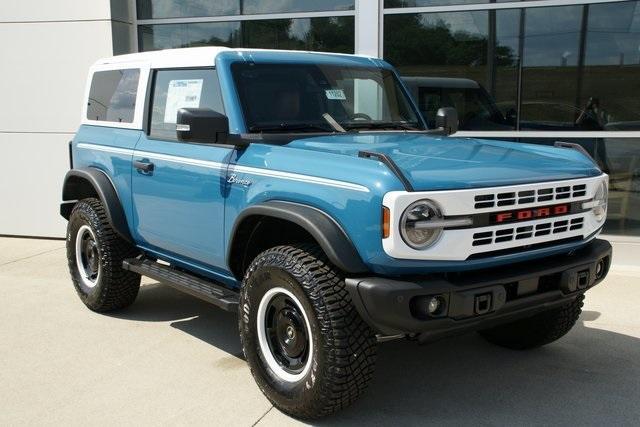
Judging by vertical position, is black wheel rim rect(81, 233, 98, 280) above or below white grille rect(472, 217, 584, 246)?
below

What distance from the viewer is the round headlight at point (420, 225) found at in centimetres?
299

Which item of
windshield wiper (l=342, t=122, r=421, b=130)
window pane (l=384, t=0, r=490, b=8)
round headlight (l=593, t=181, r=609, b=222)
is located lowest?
round headlight (l=593, t=181, r=609, b=222)

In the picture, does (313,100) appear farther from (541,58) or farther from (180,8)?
(180,8)

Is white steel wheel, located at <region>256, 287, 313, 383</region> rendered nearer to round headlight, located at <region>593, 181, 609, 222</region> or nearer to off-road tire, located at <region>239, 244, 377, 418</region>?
A: off-road tire, located at <region>239, 244, 377, 418</region>

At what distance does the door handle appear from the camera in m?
4.54

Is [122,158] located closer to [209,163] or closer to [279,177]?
[209,163]

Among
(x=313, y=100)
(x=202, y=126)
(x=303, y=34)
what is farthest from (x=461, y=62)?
(x=202, y=126)

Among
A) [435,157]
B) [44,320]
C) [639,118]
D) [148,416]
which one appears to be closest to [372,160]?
[435,157]

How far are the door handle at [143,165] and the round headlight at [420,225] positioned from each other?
218 centimetres

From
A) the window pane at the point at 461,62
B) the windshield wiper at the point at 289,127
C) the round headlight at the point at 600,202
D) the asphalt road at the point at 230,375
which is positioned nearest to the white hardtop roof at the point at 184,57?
the windshield wiper at the point at 289,127

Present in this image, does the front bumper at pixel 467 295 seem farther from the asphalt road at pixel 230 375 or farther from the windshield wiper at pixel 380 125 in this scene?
the windshield wiper at pixel 380 125

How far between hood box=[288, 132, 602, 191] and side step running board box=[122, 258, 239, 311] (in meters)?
1.00

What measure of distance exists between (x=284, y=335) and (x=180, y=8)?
20.2 feet

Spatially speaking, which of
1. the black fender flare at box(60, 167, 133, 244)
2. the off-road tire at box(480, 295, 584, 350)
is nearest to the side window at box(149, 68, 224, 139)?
the black fender flare at box(60, 167, 133, 244)
